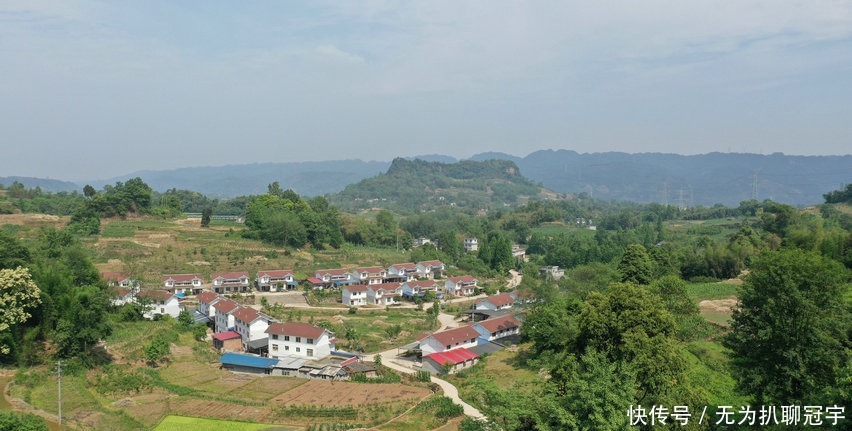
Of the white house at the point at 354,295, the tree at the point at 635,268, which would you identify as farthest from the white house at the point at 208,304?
the tree at the point at 635,268

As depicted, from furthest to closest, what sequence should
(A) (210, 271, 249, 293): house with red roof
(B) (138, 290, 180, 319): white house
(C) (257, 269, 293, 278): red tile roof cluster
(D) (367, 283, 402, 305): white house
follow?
(C) (257, 269, 293, 278): red tile roof cluster → (D) (367, 283, 402, 305): white house → (A) (210, 271, 249, 293): house with red roof → (B) (138, 290, 180, 319): white house

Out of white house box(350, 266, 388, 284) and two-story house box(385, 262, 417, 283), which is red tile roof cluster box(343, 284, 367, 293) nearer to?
white house box(350, 266, 388, 284)

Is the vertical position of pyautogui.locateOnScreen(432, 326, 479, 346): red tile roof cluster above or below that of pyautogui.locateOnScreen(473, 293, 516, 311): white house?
above

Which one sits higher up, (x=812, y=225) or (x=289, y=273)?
(x=812, y=225)

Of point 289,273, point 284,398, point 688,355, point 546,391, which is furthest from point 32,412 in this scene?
point 289,273

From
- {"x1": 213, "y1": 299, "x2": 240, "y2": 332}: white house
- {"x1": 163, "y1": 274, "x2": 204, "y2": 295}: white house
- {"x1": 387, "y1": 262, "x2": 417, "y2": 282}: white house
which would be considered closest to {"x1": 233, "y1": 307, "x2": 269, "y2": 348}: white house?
{"x1": 213, "y1": 299, "x2": 240, "y2": 332}: white house

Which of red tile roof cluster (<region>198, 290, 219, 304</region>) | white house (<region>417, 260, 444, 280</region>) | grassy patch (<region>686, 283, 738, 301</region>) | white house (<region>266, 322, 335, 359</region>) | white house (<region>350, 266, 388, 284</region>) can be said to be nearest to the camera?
white house (<region>266, 322, 335, 359</region>)

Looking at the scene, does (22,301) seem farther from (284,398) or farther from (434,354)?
(434,354)
